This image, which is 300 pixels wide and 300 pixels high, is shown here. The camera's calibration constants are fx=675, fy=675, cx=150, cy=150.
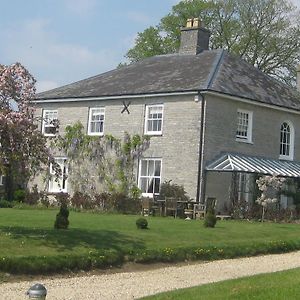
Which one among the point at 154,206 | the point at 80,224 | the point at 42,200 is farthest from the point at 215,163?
the point at 80,224

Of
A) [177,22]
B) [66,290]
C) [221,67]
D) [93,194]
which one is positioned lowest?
[66,290]

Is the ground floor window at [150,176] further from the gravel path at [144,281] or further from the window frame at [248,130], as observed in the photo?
the gravel path at [144,281]

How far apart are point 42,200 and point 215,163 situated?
895cm

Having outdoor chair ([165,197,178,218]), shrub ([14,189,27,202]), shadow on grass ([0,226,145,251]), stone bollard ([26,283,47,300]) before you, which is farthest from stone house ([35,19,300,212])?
stone bollard ([26,283,47,300])

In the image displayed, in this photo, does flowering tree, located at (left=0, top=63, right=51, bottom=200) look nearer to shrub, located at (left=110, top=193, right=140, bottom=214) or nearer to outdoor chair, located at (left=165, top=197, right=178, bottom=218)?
outdoor chair, located at (left=165, top=197, right=178, bottom=218)

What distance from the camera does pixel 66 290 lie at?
12250mm

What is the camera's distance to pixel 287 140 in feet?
118

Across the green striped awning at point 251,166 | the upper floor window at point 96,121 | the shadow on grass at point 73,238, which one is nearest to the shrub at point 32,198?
the upper floor window at point 96,121

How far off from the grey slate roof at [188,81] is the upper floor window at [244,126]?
887 millimetres

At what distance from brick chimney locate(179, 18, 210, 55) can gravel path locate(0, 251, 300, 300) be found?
20616 mm

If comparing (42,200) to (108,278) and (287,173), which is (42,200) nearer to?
(287,173)

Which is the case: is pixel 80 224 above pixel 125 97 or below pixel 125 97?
below

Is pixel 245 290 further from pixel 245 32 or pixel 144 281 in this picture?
pixel 245 32

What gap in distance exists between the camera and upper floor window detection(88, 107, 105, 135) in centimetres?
3469
